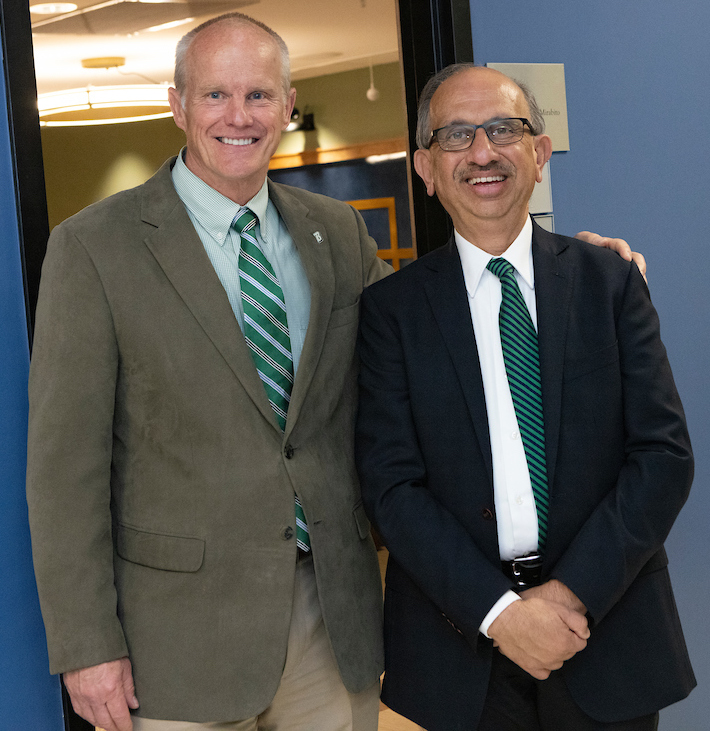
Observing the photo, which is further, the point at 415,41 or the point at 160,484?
the point at 415,41

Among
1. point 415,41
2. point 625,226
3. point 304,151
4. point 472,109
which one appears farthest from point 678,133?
point 304,151

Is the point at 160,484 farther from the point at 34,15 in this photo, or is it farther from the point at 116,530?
the point at 34,15

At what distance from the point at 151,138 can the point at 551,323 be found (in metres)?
4.11

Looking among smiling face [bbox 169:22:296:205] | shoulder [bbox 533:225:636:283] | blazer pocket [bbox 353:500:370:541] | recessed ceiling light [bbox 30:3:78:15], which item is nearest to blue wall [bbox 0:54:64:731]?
smiling face [bbox 169:22:296:205]

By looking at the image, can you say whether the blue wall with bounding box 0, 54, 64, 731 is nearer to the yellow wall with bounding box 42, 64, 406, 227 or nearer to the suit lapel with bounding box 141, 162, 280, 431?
the suit lapel with bounding box 141, 162, 280, 431

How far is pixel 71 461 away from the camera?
1.46 m

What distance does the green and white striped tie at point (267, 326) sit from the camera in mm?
1604

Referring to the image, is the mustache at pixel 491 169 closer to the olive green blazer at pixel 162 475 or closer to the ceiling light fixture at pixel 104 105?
the olive green blazer at pixel 162 475

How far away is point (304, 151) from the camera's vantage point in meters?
7.61

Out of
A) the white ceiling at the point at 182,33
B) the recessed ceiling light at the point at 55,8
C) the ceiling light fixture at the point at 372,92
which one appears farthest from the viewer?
the ceiling light fixture at the point at 372,92

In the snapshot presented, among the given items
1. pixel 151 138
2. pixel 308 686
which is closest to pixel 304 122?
pixel 151 138

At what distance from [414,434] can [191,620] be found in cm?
55

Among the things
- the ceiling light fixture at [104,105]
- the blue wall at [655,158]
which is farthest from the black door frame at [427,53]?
the ceiling light fixture at [104,105]

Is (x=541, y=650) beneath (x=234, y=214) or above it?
beneath
